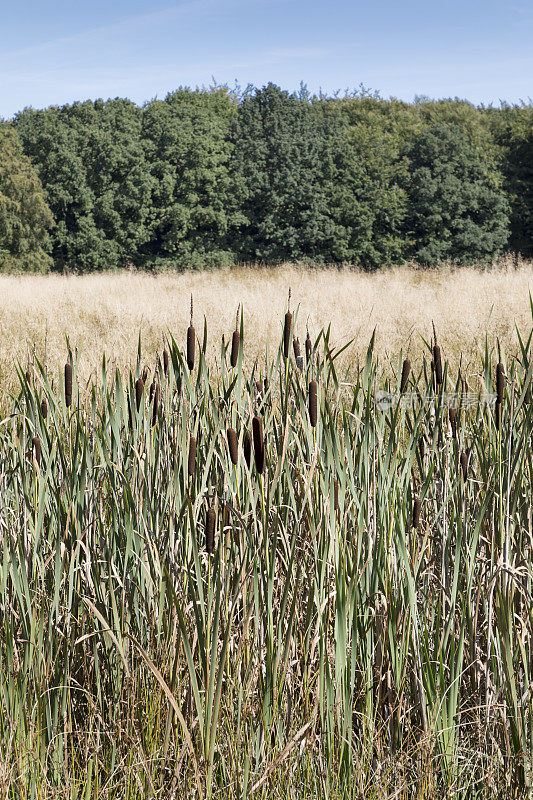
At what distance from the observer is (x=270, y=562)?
57.6 inches

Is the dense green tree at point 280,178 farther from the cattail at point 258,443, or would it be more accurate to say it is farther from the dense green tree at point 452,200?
the cattail at point 258,443

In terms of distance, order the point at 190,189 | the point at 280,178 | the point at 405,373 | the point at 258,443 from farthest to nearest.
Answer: the point at 190,189 < the point at 280,178 < the point at 405,373 < the point at 258,443

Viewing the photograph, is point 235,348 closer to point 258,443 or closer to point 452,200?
point 258,443

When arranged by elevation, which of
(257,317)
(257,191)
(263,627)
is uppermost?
(257,191)

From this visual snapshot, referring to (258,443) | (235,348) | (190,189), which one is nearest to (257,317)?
(235,348)

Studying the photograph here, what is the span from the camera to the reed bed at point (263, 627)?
4.70 ft

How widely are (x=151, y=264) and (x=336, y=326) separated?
19.4 metres

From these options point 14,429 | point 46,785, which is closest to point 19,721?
point 46,785

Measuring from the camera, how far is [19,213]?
2669 centimetres

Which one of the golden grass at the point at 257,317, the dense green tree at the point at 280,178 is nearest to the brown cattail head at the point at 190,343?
the golden grass at the point at 257,317

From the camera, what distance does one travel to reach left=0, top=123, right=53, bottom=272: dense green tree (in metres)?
26.3

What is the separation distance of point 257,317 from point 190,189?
18800mm

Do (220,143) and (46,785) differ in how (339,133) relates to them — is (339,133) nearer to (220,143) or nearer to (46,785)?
(220,143)

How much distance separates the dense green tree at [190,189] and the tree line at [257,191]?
6 cm
